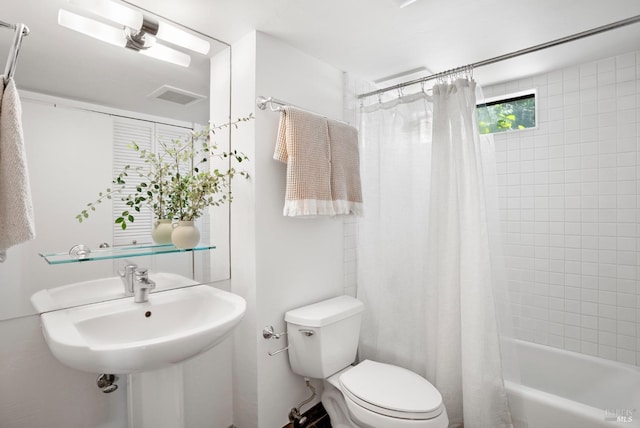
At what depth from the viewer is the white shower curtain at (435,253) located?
5.48ft

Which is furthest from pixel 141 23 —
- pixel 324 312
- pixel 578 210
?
pixel 578 210

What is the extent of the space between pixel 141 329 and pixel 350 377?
3.23ft

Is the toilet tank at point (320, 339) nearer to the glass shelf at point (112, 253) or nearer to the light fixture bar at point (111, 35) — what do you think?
the glass shelf at point (112, 253)

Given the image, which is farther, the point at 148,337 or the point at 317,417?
the point at 317,417

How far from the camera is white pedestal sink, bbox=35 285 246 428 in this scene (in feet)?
3.20

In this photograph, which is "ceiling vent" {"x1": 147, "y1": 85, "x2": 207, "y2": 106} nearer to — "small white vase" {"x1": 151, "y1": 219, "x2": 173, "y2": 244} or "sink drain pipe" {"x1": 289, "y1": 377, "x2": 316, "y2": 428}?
"small white vase" {"x1": 151, "y1": 219, "x2": 173, "y2": 244}

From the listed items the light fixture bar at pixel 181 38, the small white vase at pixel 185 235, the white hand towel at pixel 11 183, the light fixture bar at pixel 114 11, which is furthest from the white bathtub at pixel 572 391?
the light fixture bar at pixel 114 11

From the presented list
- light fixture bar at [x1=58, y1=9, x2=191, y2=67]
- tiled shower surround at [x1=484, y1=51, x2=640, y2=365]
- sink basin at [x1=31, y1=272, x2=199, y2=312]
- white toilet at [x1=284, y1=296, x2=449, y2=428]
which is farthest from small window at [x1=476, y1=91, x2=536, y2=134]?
sink basin at [x1=31, y1=272, x2=199, y2=312]

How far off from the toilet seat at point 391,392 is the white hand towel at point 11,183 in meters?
Result: 1.40

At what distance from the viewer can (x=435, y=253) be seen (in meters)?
1.85

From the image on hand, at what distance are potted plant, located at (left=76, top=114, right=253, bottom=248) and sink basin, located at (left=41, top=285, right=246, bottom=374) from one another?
0.27 metres

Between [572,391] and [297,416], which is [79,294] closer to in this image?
[297,416]

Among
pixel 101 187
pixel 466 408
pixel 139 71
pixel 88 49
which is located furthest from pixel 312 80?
pixel 466 408

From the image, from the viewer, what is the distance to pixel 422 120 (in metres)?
1.98
